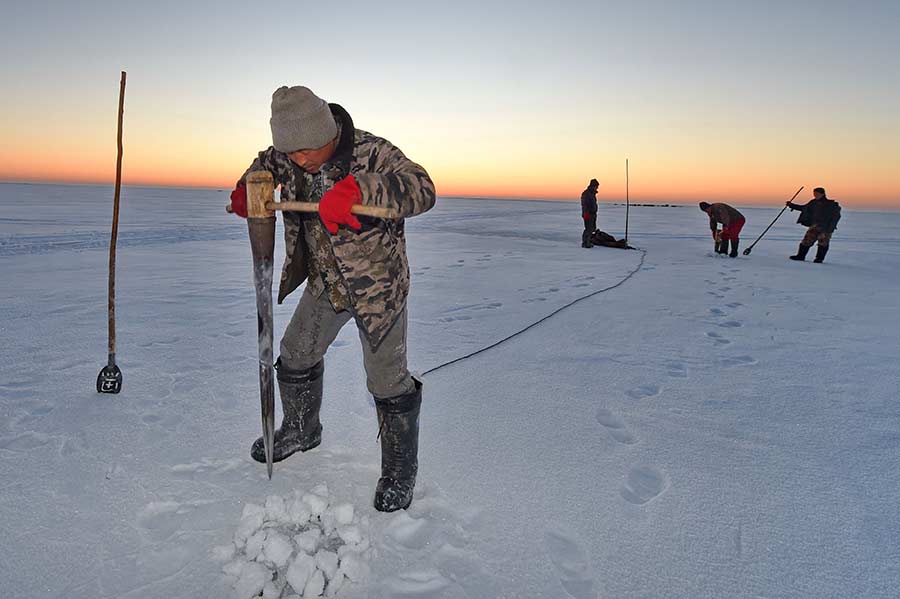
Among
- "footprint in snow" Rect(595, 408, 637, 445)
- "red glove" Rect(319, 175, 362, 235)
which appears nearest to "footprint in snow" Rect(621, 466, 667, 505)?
"footprint in snow" Rect(595, 408, 637, 445)

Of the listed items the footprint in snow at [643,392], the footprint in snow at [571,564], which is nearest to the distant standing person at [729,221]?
the footprint in snow at [643,392]

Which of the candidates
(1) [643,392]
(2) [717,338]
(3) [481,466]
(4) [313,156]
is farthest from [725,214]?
(4) [313,156]

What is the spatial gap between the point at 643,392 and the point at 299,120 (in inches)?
98.7

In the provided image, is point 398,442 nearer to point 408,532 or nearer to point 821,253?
point 408,532

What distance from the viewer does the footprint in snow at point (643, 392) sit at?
3.05 meters

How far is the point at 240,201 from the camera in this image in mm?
1978

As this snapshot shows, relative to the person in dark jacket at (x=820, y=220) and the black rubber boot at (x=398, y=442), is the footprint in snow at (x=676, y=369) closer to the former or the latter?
the black rubber boot at (x=398, y=442)

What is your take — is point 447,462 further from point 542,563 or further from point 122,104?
point 122,104

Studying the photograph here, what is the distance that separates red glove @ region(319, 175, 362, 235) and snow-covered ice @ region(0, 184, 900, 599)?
101 cm

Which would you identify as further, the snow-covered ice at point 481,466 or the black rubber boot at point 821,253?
the black rubber boot at point 821,253

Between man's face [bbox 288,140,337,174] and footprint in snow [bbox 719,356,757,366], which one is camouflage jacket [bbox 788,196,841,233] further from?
man's face [bbox 288,140,337,174]

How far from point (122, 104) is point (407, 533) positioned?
2.66 meters

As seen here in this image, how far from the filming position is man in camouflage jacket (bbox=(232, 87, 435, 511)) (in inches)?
66.6

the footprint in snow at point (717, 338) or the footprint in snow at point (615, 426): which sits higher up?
the footprint in snow at point (717, 338)
